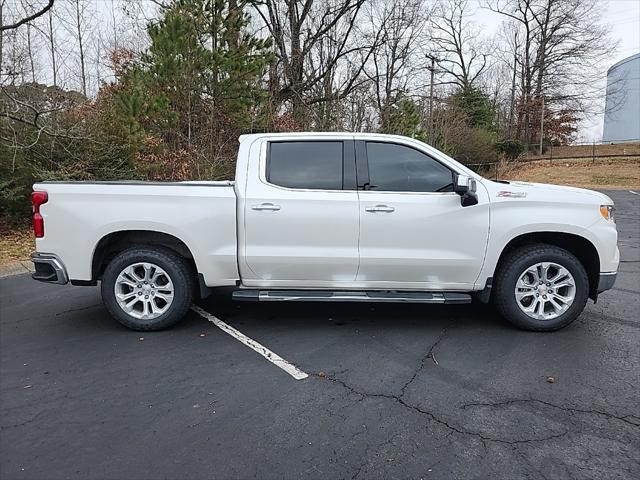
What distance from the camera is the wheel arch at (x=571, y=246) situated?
4605mm

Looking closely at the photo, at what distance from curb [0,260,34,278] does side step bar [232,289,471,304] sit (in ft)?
16.2

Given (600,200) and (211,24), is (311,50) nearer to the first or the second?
(211,24)

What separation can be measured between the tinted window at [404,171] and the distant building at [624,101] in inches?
1860

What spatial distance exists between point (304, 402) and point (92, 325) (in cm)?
272

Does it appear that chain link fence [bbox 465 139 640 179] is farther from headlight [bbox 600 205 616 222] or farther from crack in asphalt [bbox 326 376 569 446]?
crack in asphalt [bbox 326 376 569 446]

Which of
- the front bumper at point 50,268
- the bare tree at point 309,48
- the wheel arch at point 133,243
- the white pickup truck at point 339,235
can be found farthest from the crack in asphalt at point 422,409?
the bare tree at point 309,48

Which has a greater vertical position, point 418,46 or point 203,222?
point 418,46

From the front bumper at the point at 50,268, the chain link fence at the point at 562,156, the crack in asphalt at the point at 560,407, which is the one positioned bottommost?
the crack in asphalt at the point at 560,407

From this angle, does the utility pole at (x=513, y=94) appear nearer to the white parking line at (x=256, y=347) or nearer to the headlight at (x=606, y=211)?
the headlight at (x=606, y=211)

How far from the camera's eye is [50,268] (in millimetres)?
4531

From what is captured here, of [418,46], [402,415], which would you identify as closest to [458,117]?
[418,46]

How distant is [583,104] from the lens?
4212cm

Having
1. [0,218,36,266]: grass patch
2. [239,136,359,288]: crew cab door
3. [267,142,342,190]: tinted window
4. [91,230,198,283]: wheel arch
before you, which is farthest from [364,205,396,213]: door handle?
[0,218,36,266]: grass patch

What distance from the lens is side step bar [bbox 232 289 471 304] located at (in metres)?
4.48
